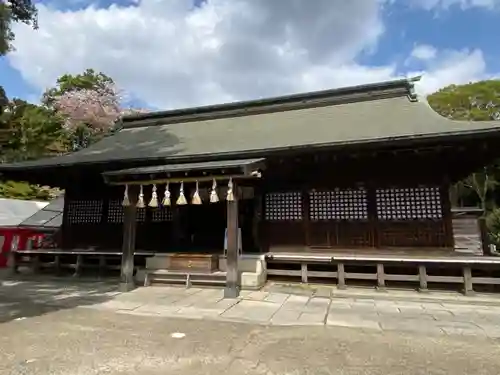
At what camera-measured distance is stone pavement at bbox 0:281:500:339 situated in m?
5.27

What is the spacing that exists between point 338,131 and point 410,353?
244 inches

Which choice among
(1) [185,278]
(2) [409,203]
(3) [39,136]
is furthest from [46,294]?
(3) [39,136]

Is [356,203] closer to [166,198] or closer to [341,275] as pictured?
[341,275]

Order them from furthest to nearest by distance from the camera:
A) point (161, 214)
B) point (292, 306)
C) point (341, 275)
→ 1. point (161, 214)
2. point (341, 275)
3. point (292, 306)

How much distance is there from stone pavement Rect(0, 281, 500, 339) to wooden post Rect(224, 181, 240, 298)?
248 mm

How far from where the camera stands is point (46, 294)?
7.70 m

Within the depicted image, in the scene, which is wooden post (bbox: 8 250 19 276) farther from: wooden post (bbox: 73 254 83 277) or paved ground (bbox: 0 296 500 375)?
paved ground (bbox: 0 296 500 375)

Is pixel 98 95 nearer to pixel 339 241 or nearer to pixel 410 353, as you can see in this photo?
pixel 339 241

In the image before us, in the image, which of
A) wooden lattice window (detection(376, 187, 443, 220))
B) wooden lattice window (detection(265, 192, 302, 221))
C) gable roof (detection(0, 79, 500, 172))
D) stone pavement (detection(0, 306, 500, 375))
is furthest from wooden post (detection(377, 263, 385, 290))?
stone pavement (detection(0, 306, 500, 375))

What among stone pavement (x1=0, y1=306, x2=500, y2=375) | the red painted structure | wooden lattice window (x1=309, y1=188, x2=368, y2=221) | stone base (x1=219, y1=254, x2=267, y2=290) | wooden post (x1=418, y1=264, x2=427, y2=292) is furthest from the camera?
the red painted structure

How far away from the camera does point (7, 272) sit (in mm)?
10617

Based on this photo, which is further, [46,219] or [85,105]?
[85,105]

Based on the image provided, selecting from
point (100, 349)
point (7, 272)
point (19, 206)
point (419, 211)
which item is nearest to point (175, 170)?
point (100, 349)

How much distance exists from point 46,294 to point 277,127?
25.1 feet
